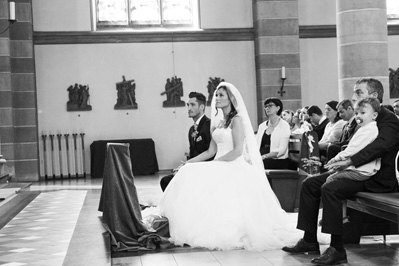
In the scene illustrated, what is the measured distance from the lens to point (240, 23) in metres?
18.8

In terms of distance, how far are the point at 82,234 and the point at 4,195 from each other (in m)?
Answer: 3.64

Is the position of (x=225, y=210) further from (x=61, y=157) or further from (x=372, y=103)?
(x=61, y=157)

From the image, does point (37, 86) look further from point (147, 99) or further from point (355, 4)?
point (355, 4)

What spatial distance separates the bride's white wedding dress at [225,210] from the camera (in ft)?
23.5

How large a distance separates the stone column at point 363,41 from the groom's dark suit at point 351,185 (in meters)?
4.82

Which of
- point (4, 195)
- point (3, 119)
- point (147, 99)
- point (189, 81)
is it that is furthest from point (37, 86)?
point (4, 195)

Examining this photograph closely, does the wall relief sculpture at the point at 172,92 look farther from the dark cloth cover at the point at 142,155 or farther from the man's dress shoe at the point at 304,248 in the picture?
the man's dress shoe at the point at 304,248

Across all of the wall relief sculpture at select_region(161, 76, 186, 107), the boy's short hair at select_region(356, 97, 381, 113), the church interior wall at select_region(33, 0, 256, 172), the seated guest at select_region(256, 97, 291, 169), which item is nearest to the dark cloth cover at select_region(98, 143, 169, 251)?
the boy's short hair at select_region(356, 97, 381, 113)

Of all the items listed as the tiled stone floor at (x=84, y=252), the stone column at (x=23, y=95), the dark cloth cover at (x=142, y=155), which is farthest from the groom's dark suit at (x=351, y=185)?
the stone column at (x=23, y=95)

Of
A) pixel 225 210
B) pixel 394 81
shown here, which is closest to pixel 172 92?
pixel 394 81

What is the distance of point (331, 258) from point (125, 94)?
12.6m

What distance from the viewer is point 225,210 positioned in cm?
736

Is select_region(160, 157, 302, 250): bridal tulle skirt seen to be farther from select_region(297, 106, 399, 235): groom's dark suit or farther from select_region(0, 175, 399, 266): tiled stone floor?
select_region(297, 106, 399, 235): groom's dark suit

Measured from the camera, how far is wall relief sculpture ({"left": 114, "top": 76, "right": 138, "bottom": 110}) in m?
18.1
